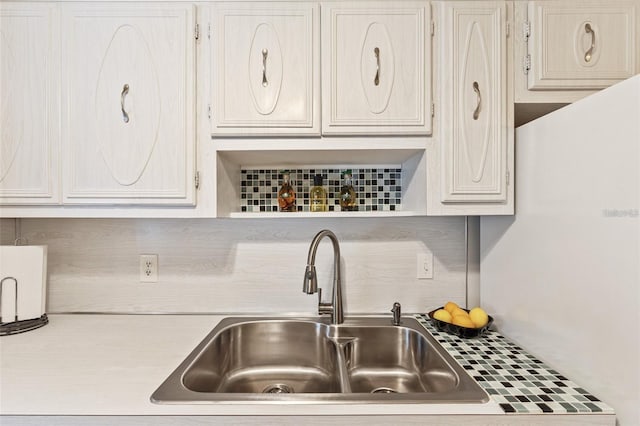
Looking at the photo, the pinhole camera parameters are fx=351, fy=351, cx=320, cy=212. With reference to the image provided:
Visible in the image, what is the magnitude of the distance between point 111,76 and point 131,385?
3.15ft

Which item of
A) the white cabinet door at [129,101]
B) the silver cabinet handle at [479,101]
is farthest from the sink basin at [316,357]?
the silver cabinet handle at [479,101]

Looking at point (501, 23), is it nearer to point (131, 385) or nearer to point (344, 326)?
point (344, 326)

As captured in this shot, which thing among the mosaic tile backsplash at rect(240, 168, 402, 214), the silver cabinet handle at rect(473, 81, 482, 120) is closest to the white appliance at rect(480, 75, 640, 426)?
the silver cabinet handle at rect(473, 81, 482, 120)

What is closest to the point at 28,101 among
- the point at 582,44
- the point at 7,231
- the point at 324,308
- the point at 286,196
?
the point at 7,231

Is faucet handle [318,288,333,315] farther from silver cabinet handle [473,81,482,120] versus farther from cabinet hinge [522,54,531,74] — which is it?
cabinet hinge [522,54,531,74]

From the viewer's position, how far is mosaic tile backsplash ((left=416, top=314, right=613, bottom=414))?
32.0 inches

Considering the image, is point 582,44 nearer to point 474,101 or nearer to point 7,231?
point 474,101

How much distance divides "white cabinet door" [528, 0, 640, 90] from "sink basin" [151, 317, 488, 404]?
98 centimetres

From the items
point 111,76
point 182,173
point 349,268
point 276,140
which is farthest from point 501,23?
point 111,76

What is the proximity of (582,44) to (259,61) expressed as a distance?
1.05 m

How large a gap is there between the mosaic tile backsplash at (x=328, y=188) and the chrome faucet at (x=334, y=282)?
0.25m

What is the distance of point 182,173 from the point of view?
3.86 feet

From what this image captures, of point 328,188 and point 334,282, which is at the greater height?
point 328,188

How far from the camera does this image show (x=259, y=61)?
116 cm
